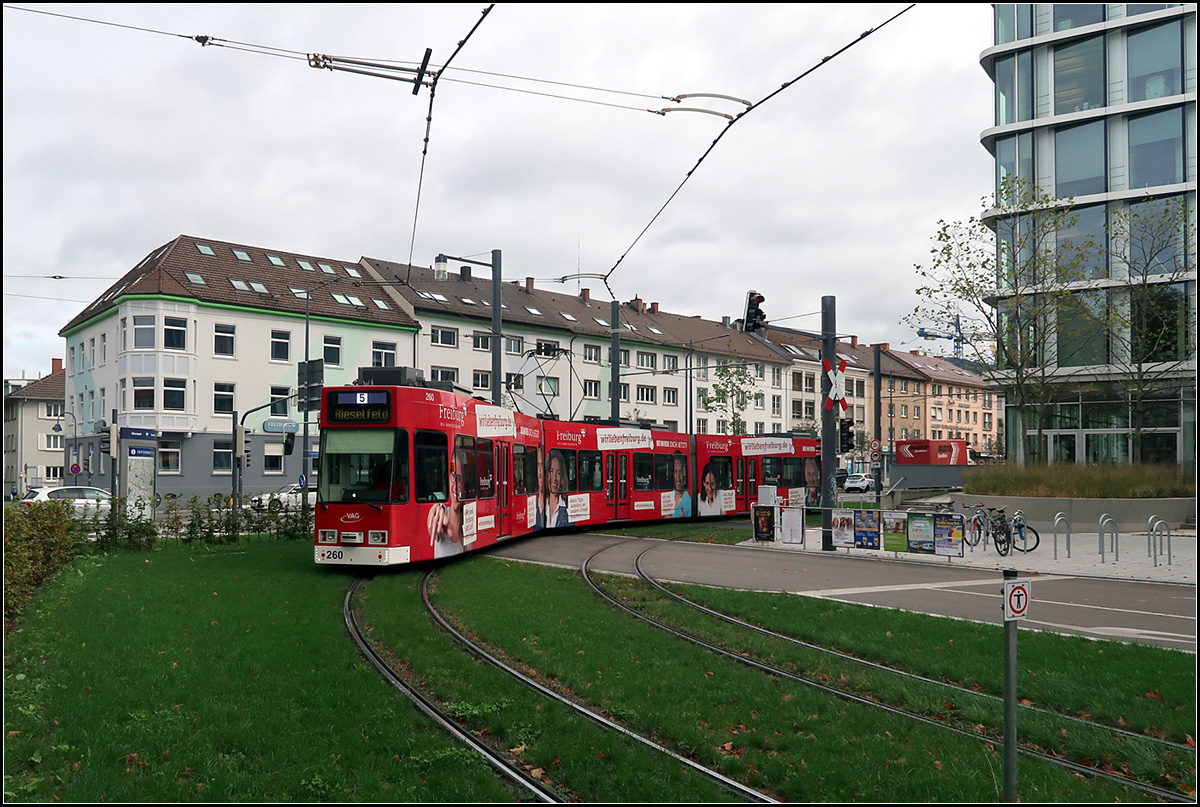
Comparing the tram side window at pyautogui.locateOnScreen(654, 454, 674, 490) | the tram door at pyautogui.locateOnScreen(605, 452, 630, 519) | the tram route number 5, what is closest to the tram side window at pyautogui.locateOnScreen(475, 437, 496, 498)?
the tram door at pyautogui.locateOnScreen(605, 452, 630, 519)

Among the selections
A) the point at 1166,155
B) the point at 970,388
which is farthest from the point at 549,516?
the point at 970,388

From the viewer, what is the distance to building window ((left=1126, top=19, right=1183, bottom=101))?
1460 inches

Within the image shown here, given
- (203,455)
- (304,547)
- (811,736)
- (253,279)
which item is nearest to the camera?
(811,736)

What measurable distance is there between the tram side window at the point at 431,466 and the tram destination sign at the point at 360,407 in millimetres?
725

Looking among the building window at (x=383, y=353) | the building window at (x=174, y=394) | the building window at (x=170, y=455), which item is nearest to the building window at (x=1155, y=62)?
the building window at (x=383, y=353)

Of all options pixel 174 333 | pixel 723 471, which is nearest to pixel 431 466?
pixel 723 471

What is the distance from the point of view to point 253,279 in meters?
48.6

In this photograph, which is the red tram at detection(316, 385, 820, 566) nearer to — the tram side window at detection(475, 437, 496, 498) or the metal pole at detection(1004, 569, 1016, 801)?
the tram side window at detection(475, 437, 496, 498)

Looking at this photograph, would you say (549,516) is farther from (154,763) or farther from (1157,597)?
(154,763)

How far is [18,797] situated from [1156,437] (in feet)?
138

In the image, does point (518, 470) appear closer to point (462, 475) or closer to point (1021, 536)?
point (462, 475)

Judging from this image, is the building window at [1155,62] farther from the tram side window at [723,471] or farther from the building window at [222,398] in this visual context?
the building window at [222,398]

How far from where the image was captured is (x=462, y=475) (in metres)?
18.1

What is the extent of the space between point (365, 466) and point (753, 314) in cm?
959
